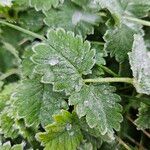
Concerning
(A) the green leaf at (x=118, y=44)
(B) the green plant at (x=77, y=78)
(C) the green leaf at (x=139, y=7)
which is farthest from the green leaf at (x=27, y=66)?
(C) the green leaf at (x=139, y=7)

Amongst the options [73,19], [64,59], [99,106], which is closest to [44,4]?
[73,19]

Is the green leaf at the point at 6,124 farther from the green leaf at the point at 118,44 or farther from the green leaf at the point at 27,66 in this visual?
the green leaf at the point at 118,44

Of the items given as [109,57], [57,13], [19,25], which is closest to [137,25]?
[109,57]

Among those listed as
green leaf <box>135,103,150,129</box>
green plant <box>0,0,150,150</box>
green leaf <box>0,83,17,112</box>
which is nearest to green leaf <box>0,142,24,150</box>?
green plant <box>0,0,150,150</box>

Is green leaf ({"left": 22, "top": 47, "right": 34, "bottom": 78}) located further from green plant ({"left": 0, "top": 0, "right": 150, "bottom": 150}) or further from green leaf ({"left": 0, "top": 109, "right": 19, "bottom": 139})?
green leaf ({"left": 0, "top": 109, "right": 19, "bottom": 139})

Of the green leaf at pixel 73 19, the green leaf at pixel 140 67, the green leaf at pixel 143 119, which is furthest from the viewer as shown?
the green leaf at pixel 73 19

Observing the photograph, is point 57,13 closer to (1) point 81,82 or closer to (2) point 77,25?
(2) point 77,25
